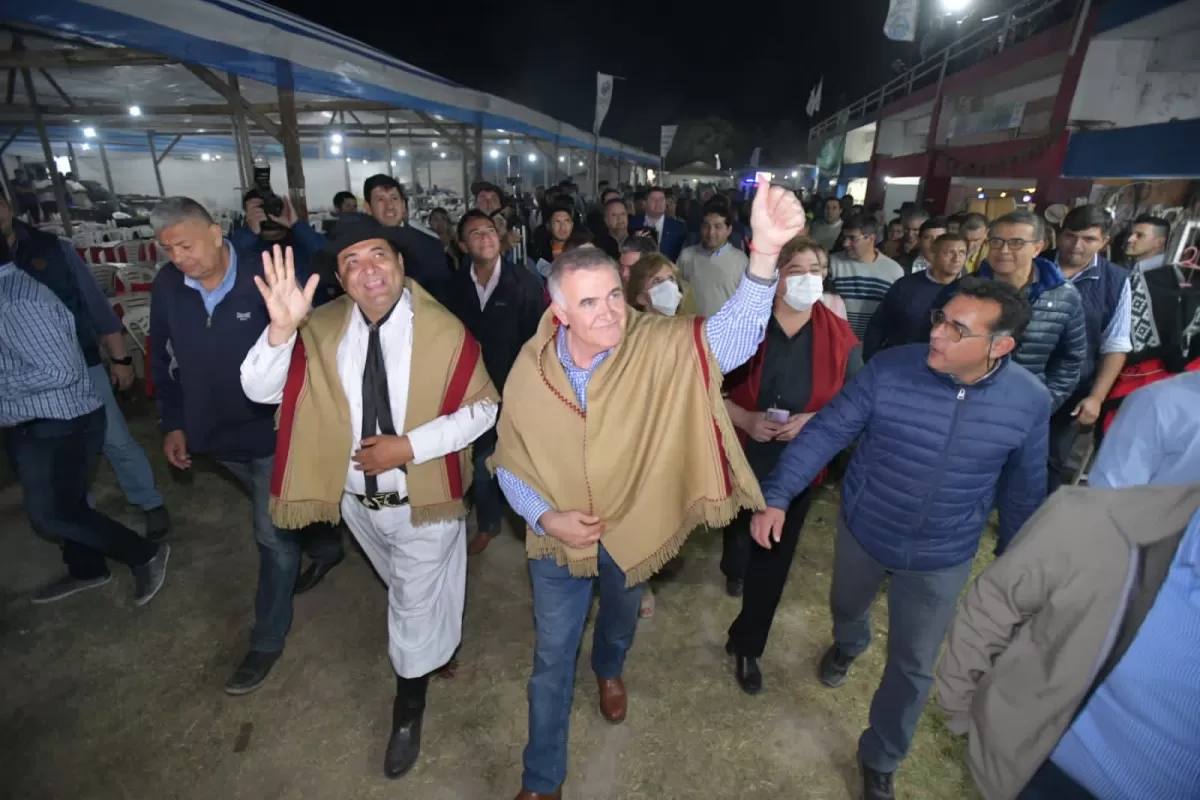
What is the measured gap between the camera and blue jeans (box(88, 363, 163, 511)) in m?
4.01

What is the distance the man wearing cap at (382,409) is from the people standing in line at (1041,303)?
3011 mm

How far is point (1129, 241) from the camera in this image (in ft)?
14.6

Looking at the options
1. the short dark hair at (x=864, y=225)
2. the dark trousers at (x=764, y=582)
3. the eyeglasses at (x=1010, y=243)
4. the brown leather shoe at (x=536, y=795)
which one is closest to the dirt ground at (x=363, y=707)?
the brown leather shoe at (x=536, y=795)

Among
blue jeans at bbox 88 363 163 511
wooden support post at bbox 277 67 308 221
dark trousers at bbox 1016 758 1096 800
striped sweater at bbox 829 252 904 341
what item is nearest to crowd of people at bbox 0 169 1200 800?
dark trousers at bbox 1016 758 1096 800

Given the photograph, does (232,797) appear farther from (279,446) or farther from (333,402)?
(333,402)

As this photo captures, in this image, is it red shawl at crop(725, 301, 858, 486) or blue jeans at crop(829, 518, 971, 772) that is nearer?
blue jeans at crop(829, 518, 971, 772)

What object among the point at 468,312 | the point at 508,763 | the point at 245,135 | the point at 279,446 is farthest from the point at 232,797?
the point at 245,135

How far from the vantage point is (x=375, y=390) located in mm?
2410

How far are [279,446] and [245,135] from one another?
7.13 meters

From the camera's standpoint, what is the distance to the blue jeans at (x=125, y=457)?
4012 millimetres

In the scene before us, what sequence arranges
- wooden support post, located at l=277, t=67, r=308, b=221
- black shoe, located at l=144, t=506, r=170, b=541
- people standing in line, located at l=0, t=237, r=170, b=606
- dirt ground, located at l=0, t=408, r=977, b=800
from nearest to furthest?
1. dirt ground, located at l=0, t=408, r=977, b=800
2. people standing in line, located at l=0, t=237, r=170, b=606
3. black shoe, located at l=144, t=506, r=170, b=541
4. wooden support post, located at l=277, t=67, r=308, b=221

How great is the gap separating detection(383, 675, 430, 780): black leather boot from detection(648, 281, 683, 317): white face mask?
6.95ft

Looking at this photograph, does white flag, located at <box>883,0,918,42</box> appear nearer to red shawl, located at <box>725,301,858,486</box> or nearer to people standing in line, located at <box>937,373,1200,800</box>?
red shawl, located at <box>725,301,858,486</box>

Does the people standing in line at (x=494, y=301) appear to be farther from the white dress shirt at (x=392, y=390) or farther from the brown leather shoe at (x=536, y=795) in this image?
the brown leather shoe at (x=536, y=795)
